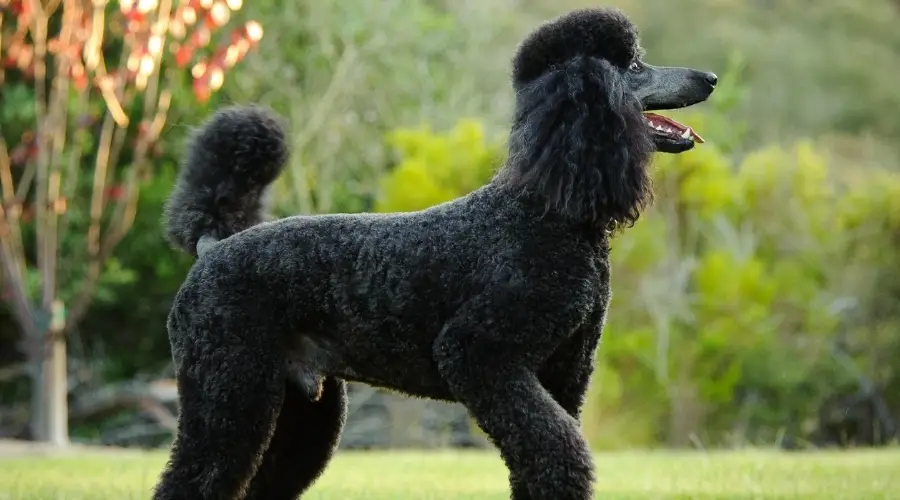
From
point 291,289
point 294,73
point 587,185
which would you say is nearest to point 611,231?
point 587,185

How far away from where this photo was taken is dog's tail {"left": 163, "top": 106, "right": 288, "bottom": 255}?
4031mm

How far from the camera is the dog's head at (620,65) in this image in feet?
11.4

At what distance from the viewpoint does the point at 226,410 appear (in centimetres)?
355

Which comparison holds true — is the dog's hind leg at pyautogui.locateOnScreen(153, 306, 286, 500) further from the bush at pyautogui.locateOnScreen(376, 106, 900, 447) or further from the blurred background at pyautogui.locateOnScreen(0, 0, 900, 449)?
the bush at pyautogui.locateOnScreen(376, 106, 900, 447)

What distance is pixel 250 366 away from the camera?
355 cm

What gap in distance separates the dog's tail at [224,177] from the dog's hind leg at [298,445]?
2.25 ft

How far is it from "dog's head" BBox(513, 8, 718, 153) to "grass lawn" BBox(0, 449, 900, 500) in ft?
6.68

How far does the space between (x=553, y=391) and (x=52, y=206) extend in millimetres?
7676

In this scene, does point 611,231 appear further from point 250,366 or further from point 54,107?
point 54,107

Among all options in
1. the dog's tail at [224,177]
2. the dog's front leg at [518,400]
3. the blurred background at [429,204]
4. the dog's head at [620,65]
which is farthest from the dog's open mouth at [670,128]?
the blurred background at [429,204]

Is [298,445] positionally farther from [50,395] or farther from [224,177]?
[50,395]

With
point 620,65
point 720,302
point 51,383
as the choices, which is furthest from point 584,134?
point 720,302

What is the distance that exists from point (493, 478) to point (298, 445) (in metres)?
2.80

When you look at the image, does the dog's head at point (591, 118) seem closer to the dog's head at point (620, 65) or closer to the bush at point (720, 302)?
the dog's head at point (620, 65)
